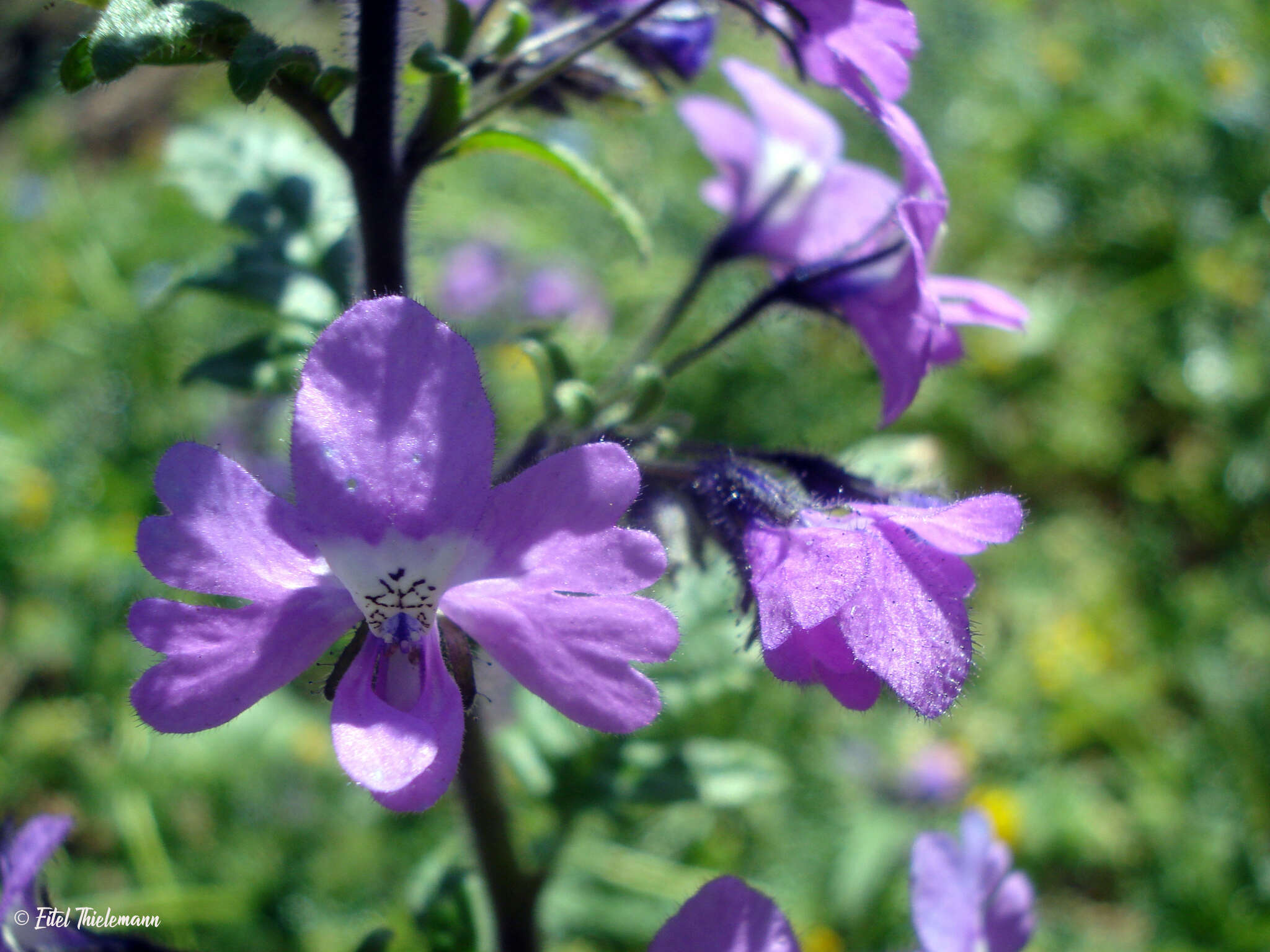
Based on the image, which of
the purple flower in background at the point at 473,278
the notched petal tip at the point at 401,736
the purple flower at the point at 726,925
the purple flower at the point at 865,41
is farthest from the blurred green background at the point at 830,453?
the notched petal tip at the point at 401,736

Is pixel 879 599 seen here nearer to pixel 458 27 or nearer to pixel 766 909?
pixel 766 909

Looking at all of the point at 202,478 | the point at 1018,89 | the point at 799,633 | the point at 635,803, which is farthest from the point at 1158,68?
the point at 202,478

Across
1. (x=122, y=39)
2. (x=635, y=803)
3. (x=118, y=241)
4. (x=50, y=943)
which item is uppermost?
(x=122, y=39)

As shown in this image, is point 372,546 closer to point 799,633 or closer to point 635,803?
point 799,633

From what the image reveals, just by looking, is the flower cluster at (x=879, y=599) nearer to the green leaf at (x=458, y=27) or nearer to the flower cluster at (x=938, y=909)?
the flower cluster at (x=938, y=909)

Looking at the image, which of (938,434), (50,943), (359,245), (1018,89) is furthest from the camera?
(1018,89)

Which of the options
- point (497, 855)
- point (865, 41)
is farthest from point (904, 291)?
point (497, 855)

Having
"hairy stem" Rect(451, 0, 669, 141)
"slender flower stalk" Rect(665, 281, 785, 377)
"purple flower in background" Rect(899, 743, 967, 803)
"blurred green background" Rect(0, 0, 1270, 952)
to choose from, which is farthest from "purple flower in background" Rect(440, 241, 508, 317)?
"hairy stem" Rect(451, 0, 669, 141)
